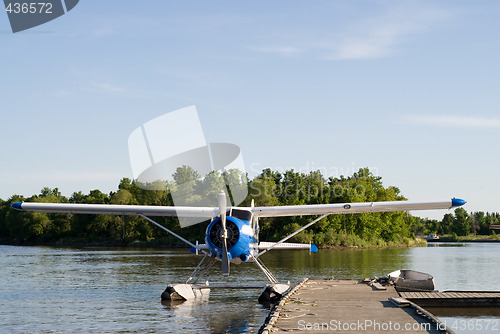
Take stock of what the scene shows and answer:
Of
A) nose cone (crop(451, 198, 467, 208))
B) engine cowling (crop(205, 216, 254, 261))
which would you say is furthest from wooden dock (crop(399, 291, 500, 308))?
engine cowling (crop(205, 216, 254, 261))

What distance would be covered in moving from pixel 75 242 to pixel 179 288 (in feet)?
196

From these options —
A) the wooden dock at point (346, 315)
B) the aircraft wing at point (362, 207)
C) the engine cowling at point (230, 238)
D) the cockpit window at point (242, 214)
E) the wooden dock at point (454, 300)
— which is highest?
the aircraft wing at point (362, 207)

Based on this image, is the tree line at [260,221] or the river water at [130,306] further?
the tree line at [260,221]

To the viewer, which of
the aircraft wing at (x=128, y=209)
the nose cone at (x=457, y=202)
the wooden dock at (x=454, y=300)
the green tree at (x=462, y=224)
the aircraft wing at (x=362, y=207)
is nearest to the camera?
the wooden dock at (x=454, y=300)

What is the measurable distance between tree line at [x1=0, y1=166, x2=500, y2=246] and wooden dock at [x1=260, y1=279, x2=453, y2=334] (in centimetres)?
3691

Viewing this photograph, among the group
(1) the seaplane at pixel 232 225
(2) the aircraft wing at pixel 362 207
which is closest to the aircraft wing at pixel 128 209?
(1) the seaplane at pixel 232 225

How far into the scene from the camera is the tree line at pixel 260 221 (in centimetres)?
5616

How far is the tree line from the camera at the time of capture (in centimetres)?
5616

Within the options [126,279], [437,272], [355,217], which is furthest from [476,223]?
[126,279]

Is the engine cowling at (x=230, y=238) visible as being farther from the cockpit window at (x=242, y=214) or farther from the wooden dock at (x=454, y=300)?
the wooden dock at (x=454, y=300)

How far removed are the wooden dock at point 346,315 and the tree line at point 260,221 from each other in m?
36.9

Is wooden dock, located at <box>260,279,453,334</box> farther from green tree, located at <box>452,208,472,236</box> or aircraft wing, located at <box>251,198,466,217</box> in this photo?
green tree, located at <box>452,208,472,236</box>

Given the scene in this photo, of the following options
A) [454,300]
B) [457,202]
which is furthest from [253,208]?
[454,300]

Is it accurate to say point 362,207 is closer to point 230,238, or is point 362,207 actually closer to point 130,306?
point 230,238
